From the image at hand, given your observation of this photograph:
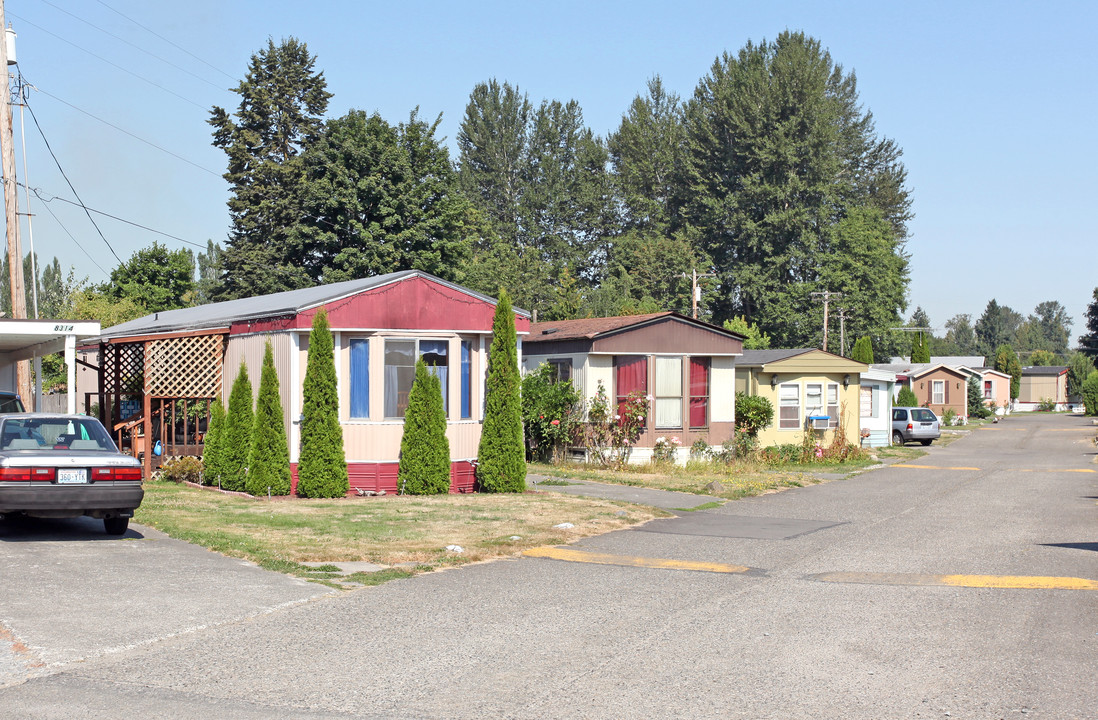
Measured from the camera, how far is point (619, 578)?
35.5 feet

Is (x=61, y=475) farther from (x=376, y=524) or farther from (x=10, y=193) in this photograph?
(x=10, y=193)

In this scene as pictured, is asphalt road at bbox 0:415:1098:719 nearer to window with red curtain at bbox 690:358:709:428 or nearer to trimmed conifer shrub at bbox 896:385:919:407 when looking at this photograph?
window with red curtain at bbox 690:358:709:428

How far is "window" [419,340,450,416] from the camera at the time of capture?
61.3 feet

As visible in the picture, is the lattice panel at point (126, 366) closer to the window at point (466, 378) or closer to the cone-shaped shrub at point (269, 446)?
the cone-shaped shrub at point (269, 446)

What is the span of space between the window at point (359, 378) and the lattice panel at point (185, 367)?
3080 millimetres

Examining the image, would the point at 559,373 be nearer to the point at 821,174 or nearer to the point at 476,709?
the point at 476,709

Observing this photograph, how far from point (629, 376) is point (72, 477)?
16496mm

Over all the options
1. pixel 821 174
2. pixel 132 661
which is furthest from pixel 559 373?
pixel 821 174

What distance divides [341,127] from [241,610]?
34477mm

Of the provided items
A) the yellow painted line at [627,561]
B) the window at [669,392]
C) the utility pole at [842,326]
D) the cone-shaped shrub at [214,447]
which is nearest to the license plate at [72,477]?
the yellow painted line at [627,561]

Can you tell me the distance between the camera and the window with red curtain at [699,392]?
27062 millimetres

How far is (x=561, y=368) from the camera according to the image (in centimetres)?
2684

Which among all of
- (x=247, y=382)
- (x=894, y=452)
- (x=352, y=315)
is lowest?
(x=894, y=452)

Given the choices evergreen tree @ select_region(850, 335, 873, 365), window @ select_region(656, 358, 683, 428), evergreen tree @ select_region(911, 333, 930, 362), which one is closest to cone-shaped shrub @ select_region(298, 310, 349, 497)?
window @ select_region(656, 358, 683, 428)
